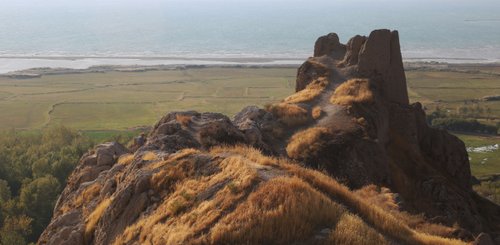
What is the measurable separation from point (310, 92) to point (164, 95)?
10681cm

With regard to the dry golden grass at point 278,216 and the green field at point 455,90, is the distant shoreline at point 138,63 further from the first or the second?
the dry golden grass at point 278,216

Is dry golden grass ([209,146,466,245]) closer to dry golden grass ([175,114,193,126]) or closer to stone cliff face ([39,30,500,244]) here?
stone cliff face ([39,30,500,244])

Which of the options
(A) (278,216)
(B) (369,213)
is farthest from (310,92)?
(A) (278,216)

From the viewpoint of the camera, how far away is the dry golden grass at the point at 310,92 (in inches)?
1318

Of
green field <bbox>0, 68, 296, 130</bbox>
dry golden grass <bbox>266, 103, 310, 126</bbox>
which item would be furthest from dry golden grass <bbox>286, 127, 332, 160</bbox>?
green field <bbox>0, 68, 296, 130</bbox>

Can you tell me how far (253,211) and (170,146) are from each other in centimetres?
894

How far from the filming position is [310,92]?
35.0 meters

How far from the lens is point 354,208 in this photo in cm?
1504

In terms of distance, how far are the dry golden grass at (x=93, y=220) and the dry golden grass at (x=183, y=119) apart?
21.8 feet

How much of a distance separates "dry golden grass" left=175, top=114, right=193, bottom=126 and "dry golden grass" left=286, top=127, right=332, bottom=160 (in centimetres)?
546

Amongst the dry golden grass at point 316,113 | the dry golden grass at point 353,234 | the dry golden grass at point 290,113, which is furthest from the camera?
the dry golden grass at point 316,113

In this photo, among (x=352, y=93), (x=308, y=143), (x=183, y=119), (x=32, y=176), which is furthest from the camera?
(x=32, y=176)

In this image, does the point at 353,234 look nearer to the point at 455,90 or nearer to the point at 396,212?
the point at 396,212

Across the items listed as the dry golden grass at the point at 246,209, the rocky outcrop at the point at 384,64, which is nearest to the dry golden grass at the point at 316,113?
the rocky outcrop at the point at 384,64
